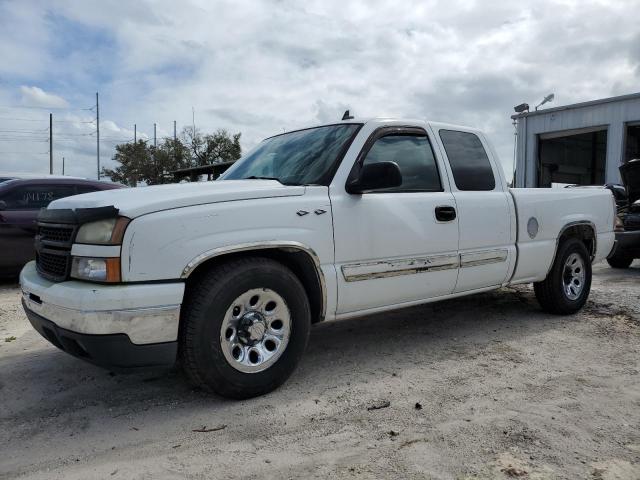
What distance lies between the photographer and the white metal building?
58.6ft

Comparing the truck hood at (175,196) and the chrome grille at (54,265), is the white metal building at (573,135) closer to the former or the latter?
the truck hood at (175,196)

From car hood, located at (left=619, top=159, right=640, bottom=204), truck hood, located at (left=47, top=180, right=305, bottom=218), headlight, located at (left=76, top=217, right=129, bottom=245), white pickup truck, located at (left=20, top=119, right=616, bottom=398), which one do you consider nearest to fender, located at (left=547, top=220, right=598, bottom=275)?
white pickup truck, located at (left=20, top=119, right=616, bottom=398)

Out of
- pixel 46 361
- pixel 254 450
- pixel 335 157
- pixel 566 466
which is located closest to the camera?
pixel 566 466

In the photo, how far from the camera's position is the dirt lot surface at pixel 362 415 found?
8.45ft

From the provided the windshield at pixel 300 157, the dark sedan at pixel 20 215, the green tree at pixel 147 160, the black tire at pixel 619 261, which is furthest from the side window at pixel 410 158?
the green tree at pixel 147 160

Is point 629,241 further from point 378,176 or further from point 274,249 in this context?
point 274,249

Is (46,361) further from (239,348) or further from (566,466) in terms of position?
(566,466)

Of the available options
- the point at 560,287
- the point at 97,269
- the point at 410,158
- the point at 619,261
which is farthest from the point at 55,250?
the point at 619,261

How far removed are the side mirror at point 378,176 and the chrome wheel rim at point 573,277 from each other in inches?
113

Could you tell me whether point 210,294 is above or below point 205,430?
above

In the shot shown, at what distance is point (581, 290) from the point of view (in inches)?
224

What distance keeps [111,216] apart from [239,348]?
3.56 feet

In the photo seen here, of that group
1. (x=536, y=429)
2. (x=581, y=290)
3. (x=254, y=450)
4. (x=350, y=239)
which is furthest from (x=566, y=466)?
(x=581, y=290)

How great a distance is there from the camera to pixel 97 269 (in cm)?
293
